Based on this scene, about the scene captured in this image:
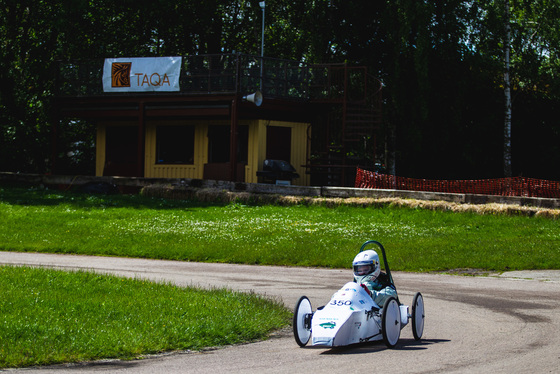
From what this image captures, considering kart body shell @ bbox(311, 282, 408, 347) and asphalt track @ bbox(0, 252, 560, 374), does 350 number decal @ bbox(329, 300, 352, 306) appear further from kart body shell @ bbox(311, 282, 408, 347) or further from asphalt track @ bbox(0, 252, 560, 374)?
asphalt track @ bbox(0, 252, 560, 374)

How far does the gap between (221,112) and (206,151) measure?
3.54 m

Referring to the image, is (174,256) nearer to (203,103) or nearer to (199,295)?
(199,295)

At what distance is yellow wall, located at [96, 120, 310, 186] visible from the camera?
34.8 meters

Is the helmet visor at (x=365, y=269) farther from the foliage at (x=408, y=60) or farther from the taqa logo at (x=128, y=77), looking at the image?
the foliage at (x=408, y=60)

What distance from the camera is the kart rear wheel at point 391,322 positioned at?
9484mm

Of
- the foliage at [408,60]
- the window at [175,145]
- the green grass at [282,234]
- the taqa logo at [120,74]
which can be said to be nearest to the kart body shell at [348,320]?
the green grass at [282,234]

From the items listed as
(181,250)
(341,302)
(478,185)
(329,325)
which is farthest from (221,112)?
(329,325)

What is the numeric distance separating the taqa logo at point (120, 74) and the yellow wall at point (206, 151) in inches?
130

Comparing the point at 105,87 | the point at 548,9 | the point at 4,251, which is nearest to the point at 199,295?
the point at 4,251

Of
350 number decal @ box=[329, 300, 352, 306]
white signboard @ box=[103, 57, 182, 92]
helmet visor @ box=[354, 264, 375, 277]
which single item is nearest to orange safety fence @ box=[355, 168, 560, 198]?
white signboard @ box=[103, 57, 182, 92]

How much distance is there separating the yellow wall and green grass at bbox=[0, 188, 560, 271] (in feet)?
22.0

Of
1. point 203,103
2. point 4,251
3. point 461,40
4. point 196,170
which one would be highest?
point 461,40

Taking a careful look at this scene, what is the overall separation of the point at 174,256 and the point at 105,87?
53.9 feet

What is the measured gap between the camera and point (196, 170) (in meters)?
36.4
